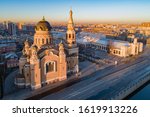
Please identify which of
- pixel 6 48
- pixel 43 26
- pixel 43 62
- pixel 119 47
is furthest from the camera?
pixel 6 48

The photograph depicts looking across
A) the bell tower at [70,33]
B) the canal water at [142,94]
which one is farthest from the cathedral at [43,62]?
the canal water at [142,94]

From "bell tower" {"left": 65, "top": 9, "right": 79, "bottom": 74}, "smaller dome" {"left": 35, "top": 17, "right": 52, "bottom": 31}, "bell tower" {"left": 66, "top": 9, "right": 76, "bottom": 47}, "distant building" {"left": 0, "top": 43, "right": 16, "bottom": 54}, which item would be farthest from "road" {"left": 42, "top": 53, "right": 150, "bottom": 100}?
"distant building" {"left": 0, "top": 43, "right": 16, "bottom": 54}

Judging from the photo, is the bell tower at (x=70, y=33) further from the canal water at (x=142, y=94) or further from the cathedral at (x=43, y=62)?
the canal water at (x=142, y=94)

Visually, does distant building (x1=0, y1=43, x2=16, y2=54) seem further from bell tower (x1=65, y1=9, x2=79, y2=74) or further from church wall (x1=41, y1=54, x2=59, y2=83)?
church wall (x1=41, y1=54, x2=59, y2=83)

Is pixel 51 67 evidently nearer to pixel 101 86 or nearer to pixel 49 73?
pixel 49 73

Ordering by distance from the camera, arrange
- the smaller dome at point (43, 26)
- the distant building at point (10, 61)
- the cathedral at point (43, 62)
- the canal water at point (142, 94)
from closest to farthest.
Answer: the canal water at point (142, 94) < the cathedral at point (43, 62) < the smaller dome at point (43, 26) < the distant building at point (10, 61)

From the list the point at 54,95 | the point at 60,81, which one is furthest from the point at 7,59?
the point at 54,95

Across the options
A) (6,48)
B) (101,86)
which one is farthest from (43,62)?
(6,48)
